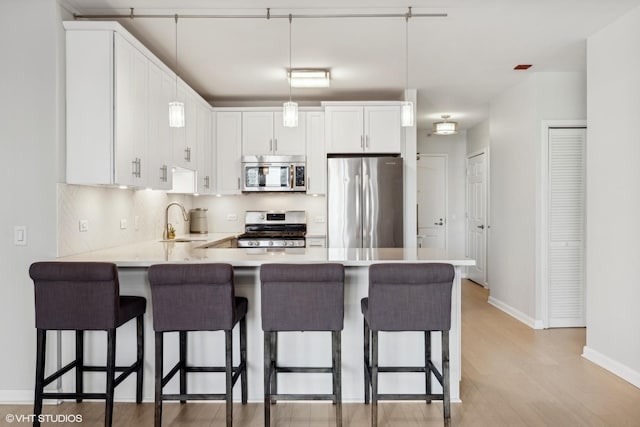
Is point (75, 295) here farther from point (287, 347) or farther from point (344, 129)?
point (344, 129)

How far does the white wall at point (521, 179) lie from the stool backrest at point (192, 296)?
139 inches

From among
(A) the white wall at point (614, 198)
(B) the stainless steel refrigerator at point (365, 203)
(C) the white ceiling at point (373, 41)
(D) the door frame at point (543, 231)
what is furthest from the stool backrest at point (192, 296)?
(D) the door frame at point (543, 231)

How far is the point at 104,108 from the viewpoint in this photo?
2.80 m

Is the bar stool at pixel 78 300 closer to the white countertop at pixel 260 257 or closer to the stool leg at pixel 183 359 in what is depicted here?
the white countertop at pixel 260 257

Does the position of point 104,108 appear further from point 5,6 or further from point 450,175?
point 450,175

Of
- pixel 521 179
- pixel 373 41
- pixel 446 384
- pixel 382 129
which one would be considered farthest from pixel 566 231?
pixel 446 384

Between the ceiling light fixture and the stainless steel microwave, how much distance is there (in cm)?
103

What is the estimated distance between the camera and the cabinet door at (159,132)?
3408 millimetres

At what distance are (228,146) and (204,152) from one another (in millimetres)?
359

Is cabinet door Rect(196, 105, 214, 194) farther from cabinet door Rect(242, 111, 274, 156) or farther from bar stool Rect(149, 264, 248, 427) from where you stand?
bar stool Rect(149, 264, 248, 427)

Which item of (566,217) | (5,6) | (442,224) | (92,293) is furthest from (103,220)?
(442,224)

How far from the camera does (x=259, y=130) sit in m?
5.17

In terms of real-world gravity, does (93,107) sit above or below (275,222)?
above

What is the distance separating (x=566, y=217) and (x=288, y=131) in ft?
10.8
